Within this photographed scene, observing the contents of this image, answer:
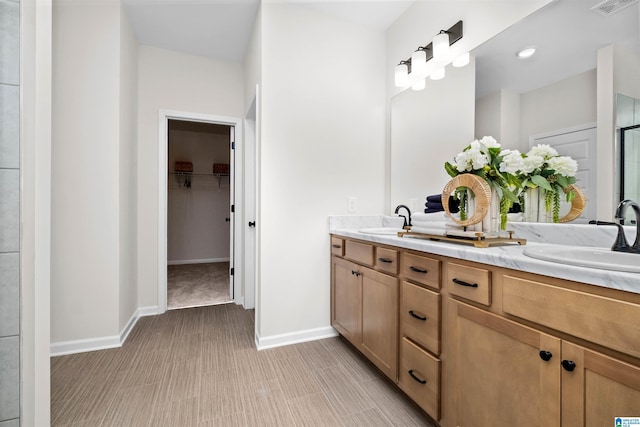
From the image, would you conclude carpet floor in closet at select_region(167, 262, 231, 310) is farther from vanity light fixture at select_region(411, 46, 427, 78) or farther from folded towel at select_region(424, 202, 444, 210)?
vanity light fixture at select_region(411, 46, 427, 78)

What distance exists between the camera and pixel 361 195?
2.53m

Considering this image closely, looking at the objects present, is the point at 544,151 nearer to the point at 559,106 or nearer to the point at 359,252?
the point at 559,106

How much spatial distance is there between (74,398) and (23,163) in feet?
4.52

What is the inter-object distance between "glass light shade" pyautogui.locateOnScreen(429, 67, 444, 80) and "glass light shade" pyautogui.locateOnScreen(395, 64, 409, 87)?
254mm

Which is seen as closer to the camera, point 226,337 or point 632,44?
point 632,44

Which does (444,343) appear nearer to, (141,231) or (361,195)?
(361,195)

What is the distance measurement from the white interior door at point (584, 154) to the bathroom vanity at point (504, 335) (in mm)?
170

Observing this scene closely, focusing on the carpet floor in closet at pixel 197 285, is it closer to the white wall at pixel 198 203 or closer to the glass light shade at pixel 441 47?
the white wall at pixel 198 203

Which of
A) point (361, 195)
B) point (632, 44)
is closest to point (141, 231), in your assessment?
point (361, 195)

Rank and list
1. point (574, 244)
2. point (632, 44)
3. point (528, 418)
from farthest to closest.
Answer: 1. point (574, 244)
2. point (632, 44)
3. point (528, 418)

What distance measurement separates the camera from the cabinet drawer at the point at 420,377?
49.8 inches

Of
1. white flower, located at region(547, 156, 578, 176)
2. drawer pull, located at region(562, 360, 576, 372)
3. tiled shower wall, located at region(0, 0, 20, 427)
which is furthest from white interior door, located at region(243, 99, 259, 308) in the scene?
drawer pull, located at region(562, 360, 576, 372)

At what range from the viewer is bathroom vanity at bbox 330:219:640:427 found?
2.37 ft

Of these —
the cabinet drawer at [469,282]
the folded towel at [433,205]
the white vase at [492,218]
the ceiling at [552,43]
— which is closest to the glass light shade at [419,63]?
the ceiling at [552,43]
